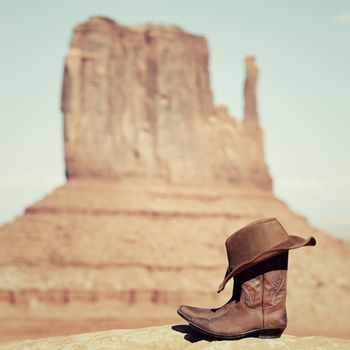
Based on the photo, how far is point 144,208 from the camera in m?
55.3

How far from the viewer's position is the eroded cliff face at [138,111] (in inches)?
2397

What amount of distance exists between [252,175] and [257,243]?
189ft

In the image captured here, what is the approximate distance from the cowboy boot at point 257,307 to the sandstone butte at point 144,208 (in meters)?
34.7

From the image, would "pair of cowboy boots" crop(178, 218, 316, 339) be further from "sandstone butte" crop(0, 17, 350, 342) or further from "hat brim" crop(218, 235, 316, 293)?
"sandstone butte" crop(0, 17, 350, 342)

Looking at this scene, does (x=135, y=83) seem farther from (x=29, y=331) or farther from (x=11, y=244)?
(x=29, y=331)

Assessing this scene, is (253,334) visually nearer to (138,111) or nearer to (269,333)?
(269,333)

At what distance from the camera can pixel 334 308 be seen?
49.0 m

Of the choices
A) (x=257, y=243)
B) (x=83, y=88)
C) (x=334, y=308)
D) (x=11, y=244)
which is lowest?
(x=334, y=308)

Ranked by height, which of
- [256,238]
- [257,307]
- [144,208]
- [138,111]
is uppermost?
[138,111]

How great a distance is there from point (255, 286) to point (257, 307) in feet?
0.65

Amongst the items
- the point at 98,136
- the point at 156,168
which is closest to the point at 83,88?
the point at 98,136

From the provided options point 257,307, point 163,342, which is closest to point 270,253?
point 257,307

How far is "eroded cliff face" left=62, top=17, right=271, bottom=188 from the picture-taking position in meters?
60.9

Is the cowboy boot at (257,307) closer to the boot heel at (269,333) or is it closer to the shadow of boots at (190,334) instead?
the boot heel at (269,333)
